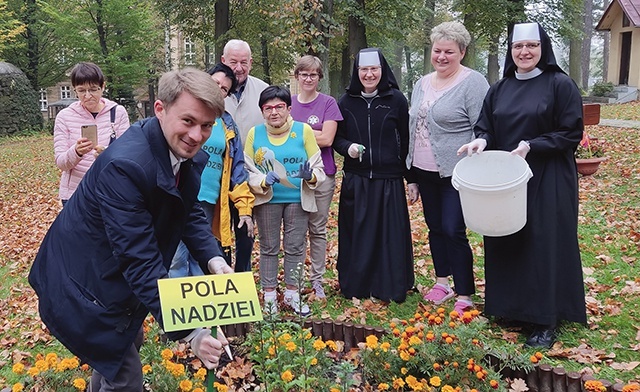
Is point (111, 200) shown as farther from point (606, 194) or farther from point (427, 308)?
point (606, 194)

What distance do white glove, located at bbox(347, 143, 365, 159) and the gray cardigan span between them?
0.53m

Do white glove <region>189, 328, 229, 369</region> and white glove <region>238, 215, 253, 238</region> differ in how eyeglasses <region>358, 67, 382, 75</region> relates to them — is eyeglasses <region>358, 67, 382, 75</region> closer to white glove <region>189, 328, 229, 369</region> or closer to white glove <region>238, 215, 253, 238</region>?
white glove <region>238, 215, 253, 238</region>

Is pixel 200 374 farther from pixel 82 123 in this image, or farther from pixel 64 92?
pixel 64 92

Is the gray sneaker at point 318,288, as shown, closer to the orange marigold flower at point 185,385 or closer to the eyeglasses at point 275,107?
the eyeglasses at point 275,107

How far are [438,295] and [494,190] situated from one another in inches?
59.8

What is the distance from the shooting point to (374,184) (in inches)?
172

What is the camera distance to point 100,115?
4.19 m

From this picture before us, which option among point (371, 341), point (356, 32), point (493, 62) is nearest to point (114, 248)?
point (371, 341)

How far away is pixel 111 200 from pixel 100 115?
8.15 feet

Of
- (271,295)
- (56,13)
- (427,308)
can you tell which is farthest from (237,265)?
(56,13)

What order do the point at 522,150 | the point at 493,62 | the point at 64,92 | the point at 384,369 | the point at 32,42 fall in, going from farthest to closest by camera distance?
the point at 64,92 → the point at 32,42 → the point at 493,62 → the point at 522,150 → the point at 384,369

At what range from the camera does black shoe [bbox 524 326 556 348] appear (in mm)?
3537

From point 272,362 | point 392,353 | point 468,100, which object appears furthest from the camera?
point 468,100

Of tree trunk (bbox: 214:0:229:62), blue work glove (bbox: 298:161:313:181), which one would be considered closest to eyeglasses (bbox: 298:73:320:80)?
blue work glove (bbox: 298:161:313:181)
